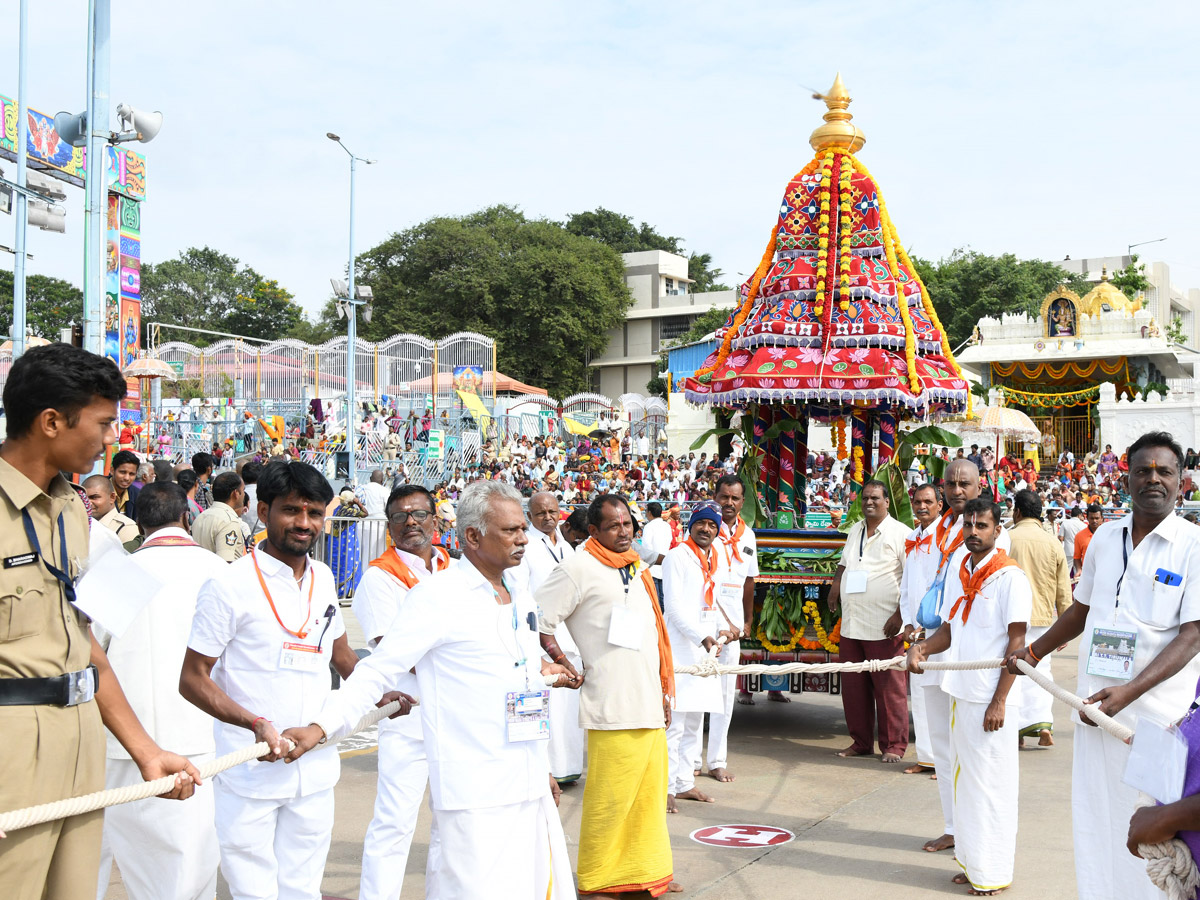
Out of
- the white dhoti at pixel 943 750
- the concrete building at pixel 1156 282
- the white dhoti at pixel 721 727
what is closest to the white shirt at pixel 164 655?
the white dhoti at pixel 943 750

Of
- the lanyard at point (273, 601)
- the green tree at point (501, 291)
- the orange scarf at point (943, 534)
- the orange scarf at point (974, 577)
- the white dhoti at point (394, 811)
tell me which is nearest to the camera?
the lanyard at point (273, 601)

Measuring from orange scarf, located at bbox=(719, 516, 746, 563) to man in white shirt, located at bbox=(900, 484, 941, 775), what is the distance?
45.9 inches

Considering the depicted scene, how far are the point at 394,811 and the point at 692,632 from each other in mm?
2750

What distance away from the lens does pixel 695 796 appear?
7023 mm

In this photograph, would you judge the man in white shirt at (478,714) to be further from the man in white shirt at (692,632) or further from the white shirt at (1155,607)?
the man in white shirt at (692,632)

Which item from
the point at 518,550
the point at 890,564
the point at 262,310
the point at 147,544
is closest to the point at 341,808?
the point at 147,544

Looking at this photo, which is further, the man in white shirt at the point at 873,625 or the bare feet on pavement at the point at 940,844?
the man in white shirt at the point at 873,625

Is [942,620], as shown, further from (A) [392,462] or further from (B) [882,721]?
(A) [392,462]

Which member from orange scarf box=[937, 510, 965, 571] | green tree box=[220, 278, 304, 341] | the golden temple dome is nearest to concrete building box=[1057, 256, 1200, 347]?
the golden temple dome

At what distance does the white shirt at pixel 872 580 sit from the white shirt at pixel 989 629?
8.08ft

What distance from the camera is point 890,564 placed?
27.1 ft

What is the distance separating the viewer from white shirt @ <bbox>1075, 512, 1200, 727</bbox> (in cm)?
414

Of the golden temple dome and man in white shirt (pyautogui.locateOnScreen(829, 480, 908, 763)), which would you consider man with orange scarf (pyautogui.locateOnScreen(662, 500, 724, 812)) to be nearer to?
man in white shirt (pyautogui.locateOnScreen(829, 480, 908, 763))

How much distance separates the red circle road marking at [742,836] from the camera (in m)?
6.13
